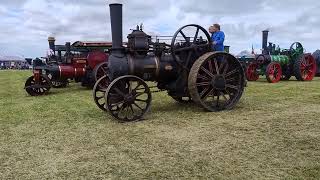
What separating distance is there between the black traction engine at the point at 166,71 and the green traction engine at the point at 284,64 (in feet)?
24.3

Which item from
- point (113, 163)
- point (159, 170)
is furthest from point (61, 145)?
point (159, 170)

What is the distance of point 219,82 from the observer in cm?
823

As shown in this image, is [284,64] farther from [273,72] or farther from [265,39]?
[265,39]

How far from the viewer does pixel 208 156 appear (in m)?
4.92

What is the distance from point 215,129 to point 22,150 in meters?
2.81

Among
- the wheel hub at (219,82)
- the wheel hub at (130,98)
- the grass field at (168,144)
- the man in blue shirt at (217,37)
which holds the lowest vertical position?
the grass field at (168,144)

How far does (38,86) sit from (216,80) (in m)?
6.74

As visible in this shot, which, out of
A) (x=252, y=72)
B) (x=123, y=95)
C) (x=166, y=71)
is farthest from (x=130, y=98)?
(x=252, y=72)

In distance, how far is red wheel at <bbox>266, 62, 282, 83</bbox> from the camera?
1525 cm

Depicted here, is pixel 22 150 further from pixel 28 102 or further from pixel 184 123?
pixel 28 102

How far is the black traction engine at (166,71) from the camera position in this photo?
7.49 m

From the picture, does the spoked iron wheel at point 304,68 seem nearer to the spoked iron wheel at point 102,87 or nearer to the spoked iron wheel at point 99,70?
the spoked iron wheel at point 99,70

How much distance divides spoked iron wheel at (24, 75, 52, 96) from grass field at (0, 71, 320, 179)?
425cm

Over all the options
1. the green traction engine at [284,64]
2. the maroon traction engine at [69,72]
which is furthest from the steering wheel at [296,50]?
the maroon traction engine at [69,72]
